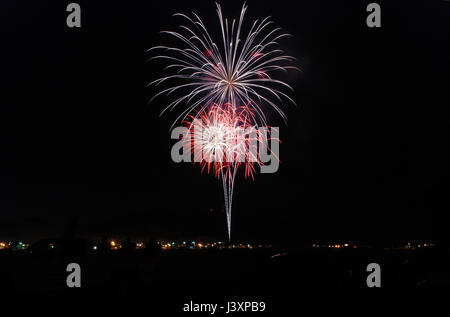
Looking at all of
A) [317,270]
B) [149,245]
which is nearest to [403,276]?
[317,270]

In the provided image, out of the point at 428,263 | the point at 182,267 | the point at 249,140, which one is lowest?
the point at 182,267

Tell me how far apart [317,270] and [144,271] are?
7.43m

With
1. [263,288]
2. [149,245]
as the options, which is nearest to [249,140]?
[149,245]

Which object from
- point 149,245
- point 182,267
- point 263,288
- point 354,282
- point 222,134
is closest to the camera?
point 263,288

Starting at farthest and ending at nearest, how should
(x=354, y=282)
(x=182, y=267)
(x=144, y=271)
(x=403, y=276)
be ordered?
(x=182, y=267) < (x=144, y=271) < (x=403, y=276) < (x=354, y=282)

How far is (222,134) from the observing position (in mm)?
17422

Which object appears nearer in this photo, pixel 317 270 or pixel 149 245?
pixel 317 270

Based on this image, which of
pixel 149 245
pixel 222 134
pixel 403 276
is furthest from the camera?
pixel 149 245

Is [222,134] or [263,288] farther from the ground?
[222,134]

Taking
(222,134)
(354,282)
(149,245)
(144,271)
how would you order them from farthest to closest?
(149,245)
(222,134)
(144,271)
(354,282)

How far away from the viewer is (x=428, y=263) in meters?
10.2
